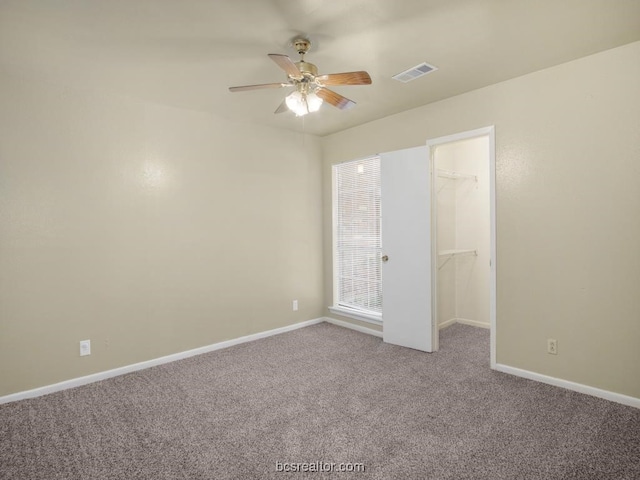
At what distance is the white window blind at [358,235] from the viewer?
4.48m

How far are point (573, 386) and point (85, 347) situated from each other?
4.17 metres

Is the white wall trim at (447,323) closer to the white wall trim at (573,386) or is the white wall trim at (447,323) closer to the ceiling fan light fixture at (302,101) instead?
the white wall trim at (573,386)

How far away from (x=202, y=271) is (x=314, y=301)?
172 cm

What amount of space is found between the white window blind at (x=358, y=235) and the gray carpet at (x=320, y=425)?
4.53 feet

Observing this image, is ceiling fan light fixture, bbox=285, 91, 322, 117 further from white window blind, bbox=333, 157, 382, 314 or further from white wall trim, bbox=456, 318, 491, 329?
white wall trim, bbox=456, 318, 491, 329

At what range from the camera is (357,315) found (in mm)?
4527

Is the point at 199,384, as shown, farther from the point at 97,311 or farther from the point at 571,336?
the point at 571,336

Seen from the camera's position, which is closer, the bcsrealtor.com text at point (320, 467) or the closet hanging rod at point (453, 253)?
the bcsrealtor.com text at point (320, 467)

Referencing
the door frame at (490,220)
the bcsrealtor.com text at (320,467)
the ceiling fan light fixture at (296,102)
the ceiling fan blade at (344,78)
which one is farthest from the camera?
the door frame at (490,220)

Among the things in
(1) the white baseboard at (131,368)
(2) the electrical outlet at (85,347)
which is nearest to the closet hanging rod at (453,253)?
(1) the white baseboard at (131,368)

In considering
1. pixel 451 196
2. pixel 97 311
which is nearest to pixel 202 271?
pixel 97 311

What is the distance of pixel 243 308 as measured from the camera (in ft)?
13.6

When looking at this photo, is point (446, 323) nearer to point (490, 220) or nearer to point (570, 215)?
point (490, 220)

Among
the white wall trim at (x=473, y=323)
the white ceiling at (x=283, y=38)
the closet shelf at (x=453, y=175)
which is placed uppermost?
the white ceiling at (x=283, y=38)
